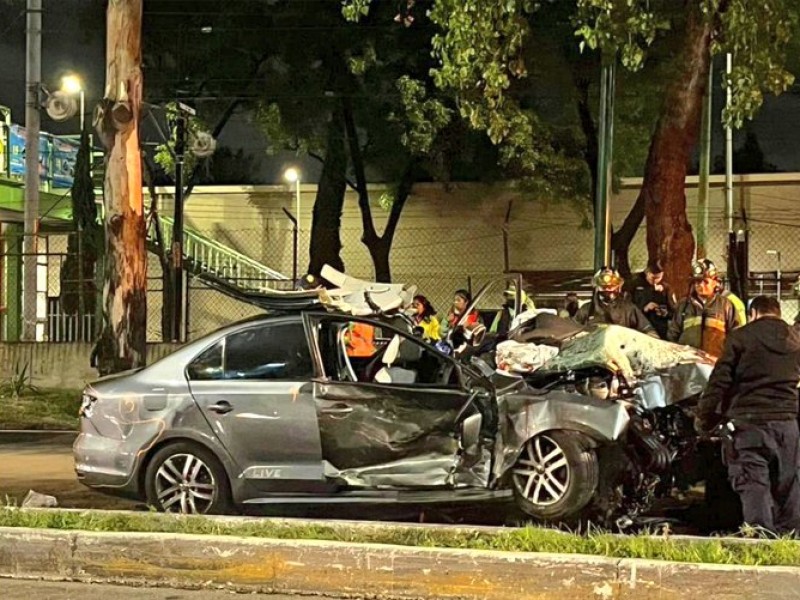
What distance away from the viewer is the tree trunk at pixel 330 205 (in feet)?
84.7

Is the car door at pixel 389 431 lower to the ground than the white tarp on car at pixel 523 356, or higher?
lower

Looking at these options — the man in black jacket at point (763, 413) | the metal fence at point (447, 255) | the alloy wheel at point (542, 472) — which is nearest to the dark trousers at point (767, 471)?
the man in black jacket at point (763, 413)

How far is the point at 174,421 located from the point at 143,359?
7616 millimetres

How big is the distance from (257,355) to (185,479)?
987 mm

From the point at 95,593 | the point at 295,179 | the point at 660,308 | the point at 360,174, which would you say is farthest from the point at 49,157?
the point at 95,593

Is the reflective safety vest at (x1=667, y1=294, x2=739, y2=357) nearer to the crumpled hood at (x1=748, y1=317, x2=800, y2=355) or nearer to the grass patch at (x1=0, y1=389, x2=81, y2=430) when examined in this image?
the crumpled hood at (x1=748, y1=317, x2=800, y2=355)

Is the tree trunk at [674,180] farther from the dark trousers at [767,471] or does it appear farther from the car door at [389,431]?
the dark trousers at [767,471]

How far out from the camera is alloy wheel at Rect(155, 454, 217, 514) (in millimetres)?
7434

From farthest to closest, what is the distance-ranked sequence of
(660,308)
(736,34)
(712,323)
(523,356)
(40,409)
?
(40,409)
(660,308)
(736,34)
(712,323)
(523,356)

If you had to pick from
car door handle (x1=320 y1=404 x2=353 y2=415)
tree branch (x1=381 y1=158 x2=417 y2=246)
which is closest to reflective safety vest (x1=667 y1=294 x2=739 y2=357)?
car door handle (x1=320 y1=404 x2=353 y2=415)

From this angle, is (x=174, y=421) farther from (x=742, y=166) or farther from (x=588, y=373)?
(x=742, y=166)

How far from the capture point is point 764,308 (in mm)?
6711

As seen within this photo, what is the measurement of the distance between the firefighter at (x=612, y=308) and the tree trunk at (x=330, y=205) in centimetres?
1607

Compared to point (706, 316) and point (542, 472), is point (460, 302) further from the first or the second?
point (542, 472)
